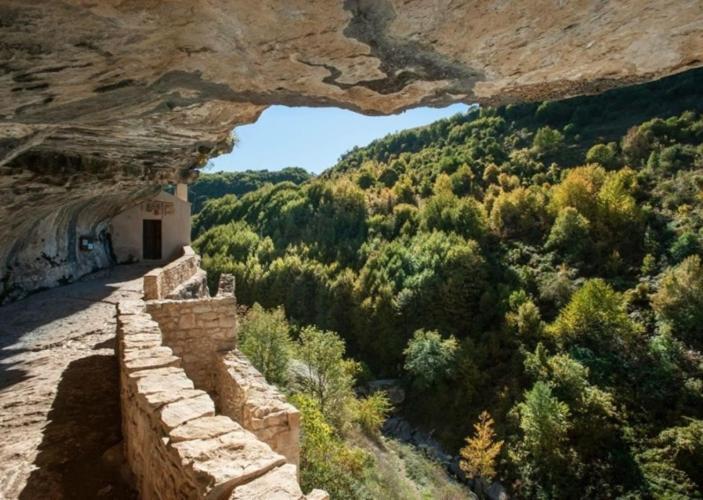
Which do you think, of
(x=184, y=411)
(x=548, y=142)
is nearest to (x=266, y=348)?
(x=184, y=411)

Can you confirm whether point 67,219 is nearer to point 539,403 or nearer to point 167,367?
point 167,367

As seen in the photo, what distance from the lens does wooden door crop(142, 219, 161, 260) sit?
18438mm

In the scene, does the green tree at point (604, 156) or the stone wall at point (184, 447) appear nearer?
the stone wall at point (184, 447)

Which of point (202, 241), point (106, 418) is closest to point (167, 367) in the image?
point (106, 418)

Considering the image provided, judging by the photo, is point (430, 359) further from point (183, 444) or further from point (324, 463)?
point (183, 444)

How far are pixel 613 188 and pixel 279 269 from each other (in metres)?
28.5

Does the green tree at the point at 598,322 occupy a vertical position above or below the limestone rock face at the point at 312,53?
below

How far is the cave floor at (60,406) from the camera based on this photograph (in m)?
3.73

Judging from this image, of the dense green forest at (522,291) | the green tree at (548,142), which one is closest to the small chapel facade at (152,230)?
the dense green forest at (522,291)

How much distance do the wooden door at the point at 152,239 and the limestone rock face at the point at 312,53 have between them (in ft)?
44.6

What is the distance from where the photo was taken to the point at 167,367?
13.5ft

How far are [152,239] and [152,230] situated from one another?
1.37ft

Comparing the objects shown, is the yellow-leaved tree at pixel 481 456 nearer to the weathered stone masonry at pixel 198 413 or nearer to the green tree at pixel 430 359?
the green tree at pixel 430 359

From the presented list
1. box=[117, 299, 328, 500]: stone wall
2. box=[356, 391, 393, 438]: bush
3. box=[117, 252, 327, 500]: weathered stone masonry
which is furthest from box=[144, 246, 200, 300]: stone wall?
box=[356, 391, 393, 438]: bush
